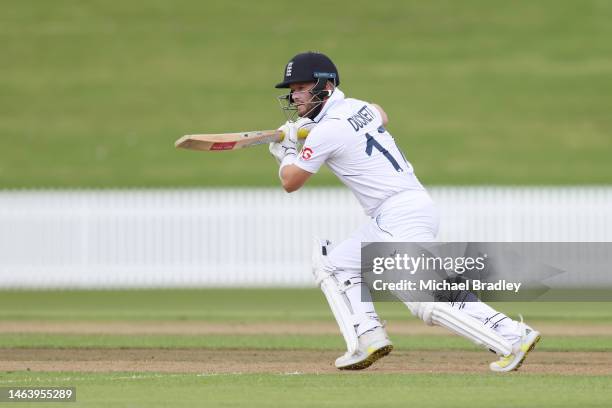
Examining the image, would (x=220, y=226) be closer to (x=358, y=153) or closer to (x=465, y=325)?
(x=358, y=153)

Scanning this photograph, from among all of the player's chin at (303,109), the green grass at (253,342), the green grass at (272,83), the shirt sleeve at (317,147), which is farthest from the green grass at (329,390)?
the green grass at (272,83)

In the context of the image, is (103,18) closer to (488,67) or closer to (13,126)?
(13,126)

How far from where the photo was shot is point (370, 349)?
895 cm

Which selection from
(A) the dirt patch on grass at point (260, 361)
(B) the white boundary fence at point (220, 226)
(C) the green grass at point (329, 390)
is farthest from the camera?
(B) the white boundary fence at point (220, 226)

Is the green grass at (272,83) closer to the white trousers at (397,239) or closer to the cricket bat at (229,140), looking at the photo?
the cricket bat at (229,140)

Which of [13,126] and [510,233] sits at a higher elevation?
[13,126]

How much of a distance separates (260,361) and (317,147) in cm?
244

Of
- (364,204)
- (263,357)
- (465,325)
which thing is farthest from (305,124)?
(263,357)

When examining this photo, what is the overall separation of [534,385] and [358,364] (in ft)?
4.61

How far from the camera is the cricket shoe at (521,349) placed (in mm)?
8773

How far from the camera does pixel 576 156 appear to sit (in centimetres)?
2842

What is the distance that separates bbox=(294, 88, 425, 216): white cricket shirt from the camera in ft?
29.3

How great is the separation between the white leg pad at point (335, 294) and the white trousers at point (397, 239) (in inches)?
1.9

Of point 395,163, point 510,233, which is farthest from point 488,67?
point 395,163
